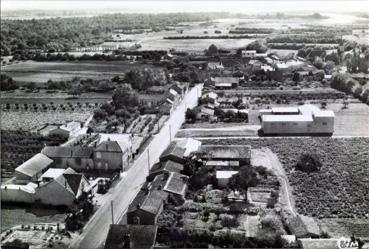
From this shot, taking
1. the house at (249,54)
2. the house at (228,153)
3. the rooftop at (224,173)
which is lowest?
the rooftop at (224,173)

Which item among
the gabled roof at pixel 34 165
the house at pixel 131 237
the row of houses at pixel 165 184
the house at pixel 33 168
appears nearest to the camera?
the house at pixel 131 237

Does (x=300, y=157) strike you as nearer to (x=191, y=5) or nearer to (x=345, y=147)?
(x=345, y=147)

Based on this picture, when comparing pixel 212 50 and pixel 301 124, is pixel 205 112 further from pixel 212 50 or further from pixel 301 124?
pixel 212 50

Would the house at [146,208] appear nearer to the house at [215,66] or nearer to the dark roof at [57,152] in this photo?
the dark roof at [57,152]

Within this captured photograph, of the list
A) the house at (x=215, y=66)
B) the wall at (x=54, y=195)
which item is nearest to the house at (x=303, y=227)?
the wall at (x=54, y=195)

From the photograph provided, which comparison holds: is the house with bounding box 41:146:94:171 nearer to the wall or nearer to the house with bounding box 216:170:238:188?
the wall

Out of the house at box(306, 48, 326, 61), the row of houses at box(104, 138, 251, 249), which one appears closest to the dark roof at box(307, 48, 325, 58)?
the house at box(306, 48, 326, 61)

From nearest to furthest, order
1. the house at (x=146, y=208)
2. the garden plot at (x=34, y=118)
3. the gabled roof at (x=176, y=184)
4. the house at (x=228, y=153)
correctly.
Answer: the house at (x=146, y=208)
the gabled roof at (x=176, y=184)
the house at (x=228, y=153)
the garden plot at (x=34, y=118)
